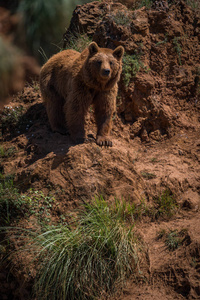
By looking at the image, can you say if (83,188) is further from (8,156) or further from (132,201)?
(8,156)

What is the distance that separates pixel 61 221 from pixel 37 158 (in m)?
1.26

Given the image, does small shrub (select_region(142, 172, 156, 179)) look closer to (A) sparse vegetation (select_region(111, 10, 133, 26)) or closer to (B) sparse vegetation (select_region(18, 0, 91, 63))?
→ (A) sparse vegetation (select_region(111, 10, 133, 26))

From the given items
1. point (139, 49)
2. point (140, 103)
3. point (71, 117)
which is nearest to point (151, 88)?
point (140, 103)

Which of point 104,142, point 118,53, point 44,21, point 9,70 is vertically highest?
point 118,53

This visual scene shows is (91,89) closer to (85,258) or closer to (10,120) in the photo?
(10,120)

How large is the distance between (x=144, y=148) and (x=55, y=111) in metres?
1.85

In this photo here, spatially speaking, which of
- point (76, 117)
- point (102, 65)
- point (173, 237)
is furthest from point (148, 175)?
point (102, 65)

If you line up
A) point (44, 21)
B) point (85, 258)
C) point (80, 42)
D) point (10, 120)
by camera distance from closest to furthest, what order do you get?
point (85, 258) → point (10, 120) → point (80, 42) → point (44, 21)

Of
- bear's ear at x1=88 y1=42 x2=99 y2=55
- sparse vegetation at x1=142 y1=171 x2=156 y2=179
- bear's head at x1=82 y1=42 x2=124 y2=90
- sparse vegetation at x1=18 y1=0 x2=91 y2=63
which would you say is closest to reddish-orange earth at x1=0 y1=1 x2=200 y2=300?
sparse vegetation at x1=142 y1=171 x2=156 y2=179

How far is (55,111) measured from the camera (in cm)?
594

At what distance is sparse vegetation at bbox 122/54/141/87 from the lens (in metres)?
6.24

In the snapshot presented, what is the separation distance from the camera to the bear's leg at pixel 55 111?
19.2 ft

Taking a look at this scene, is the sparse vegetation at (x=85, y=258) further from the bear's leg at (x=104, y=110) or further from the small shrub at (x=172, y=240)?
the bear's leg at (x=104, y=110)

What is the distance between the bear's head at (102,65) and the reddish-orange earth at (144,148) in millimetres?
971
